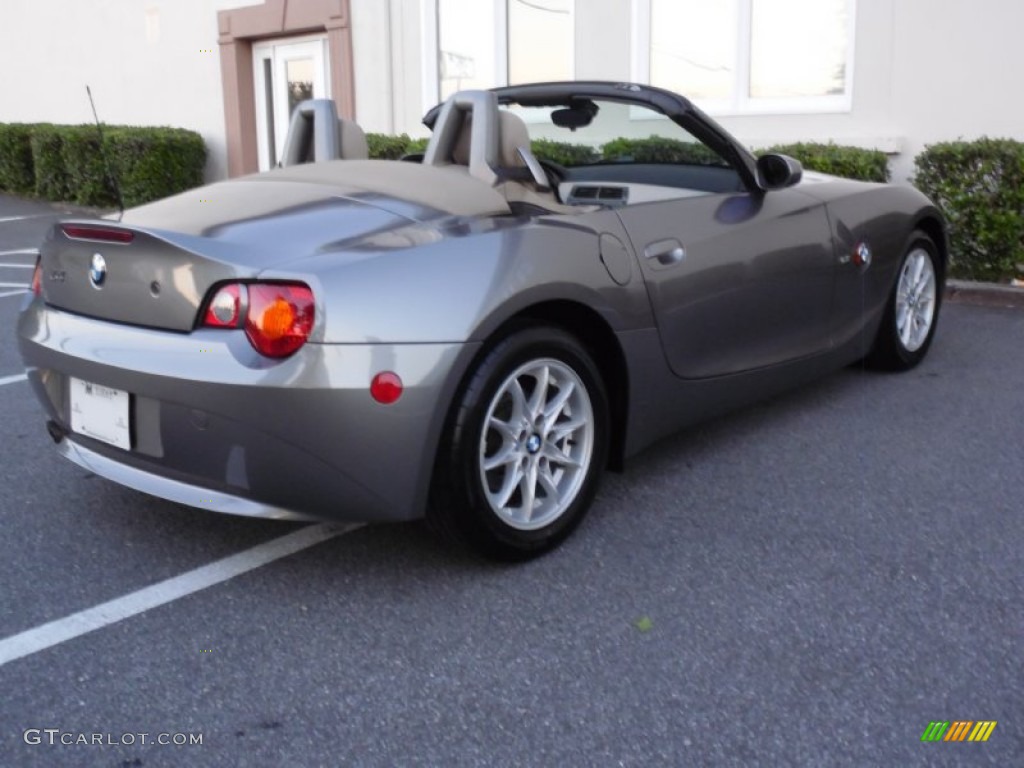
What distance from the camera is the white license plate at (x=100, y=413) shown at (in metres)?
3.08

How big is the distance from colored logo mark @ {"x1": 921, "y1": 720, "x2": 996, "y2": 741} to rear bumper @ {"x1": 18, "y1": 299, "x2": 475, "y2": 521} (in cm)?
134

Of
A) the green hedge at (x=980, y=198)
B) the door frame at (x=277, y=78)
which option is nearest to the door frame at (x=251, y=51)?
the door frame at (x=277, y=78)

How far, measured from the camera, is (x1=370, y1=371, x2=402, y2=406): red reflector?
282 centimetres

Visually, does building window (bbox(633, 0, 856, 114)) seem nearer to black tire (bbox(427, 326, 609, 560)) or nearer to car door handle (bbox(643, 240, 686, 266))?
car door handle (bbox(643, 240, 686, 266))

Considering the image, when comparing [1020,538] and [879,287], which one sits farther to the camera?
[879,287]

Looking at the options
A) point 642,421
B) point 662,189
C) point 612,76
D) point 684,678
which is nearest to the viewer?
point 684,678

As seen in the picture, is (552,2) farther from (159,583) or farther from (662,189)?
(159,583)

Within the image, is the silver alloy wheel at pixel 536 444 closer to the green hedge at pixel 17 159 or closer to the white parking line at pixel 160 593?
the white parking line at pixel 160 593

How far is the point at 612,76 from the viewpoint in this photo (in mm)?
10578

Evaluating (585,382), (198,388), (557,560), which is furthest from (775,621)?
(198,388)

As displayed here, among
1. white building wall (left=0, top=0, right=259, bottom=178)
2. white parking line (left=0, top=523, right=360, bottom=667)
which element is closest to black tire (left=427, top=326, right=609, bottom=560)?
white parking line (left=0, top=523, right=360, bottom=667)

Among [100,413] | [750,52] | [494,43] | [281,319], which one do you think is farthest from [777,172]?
[494,43]

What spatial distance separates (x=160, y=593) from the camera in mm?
3098

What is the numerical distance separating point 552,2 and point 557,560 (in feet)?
29.1
